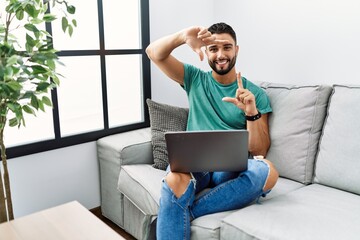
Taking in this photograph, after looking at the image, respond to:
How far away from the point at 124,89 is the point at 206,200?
1.22m

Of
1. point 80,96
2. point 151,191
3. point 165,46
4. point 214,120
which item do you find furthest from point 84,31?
point 151,191

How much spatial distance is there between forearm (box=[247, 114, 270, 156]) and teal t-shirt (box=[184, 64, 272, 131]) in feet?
0.26

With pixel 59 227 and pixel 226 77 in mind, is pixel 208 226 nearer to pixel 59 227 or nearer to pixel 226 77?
pixel 59 227

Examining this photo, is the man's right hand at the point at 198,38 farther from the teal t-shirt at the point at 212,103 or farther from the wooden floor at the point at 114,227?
Answer: the wooden floor at the point at 114,227

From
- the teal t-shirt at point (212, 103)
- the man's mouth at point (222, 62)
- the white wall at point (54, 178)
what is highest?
the man's mouth at point (222, 62)

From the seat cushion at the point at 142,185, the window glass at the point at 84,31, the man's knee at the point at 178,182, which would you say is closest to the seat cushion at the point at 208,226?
the man's knee at the point at 178,182

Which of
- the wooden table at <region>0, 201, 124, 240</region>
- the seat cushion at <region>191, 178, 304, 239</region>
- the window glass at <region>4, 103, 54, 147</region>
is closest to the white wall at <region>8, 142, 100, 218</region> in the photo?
the window glass at <region>4, 103, 54, 147</region>

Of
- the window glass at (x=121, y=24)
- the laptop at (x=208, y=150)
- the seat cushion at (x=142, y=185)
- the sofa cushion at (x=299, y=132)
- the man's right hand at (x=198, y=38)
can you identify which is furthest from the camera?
the window glass at (x=121, y=24)

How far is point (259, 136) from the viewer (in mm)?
1735

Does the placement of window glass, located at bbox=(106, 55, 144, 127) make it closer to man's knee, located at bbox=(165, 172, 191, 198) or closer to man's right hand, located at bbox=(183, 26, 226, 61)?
man's right hand, located at bbox=(183, 26, 226, 61)

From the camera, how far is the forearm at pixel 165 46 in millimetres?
1664

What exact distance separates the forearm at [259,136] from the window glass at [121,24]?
1.09 meters

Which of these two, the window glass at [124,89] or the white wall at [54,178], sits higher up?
the window glass at [124,89]

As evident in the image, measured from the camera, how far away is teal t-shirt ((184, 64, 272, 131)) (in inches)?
69.8
